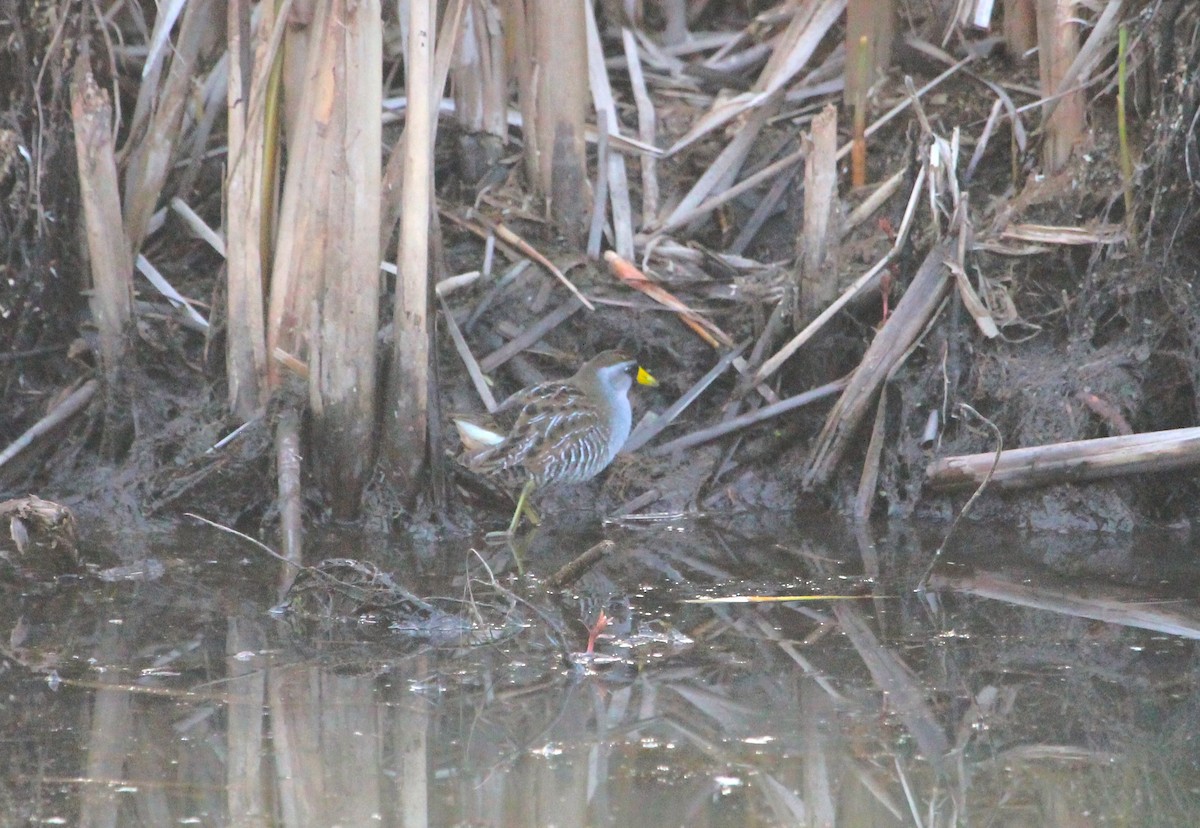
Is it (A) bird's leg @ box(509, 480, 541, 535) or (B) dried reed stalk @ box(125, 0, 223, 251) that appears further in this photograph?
(B) dried reed stalk @ box(125, 0, 223, 251)

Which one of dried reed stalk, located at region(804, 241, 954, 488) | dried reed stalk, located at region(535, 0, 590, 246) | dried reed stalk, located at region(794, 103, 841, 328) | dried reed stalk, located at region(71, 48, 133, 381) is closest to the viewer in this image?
dried reed stalk, located at region(71, 48, 133, 381)

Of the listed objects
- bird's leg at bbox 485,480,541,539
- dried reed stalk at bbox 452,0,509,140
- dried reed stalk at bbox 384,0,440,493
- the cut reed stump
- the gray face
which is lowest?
bird's leg at bbox 485,480,541,539

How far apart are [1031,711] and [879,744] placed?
16.4 inches

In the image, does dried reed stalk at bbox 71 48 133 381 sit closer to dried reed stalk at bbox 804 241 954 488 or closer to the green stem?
dried reed stalk at bbox 804 241 954 488

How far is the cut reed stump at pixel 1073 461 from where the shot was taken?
464 centimetres

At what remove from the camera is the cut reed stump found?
A: 4.64 metres

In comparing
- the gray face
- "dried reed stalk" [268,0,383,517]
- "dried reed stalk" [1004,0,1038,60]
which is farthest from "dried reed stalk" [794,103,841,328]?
"dried reed stalk" [268,0,383,517]

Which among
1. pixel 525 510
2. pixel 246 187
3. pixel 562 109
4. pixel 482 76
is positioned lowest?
pixel 525 510

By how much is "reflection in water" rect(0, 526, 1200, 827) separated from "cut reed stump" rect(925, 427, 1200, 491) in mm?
375

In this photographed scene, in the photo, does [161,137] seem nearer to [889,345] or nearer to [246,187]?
[246,187]

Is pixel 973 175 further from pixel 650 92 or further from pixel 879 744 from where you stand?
pixel 879 744

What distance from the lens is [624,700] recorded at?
3271 millimetres

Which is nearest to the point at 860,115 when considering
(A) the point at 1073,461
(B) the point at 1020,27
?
(B) the point at 1020,27

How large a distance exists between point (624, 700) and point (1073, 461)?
2.16 m
